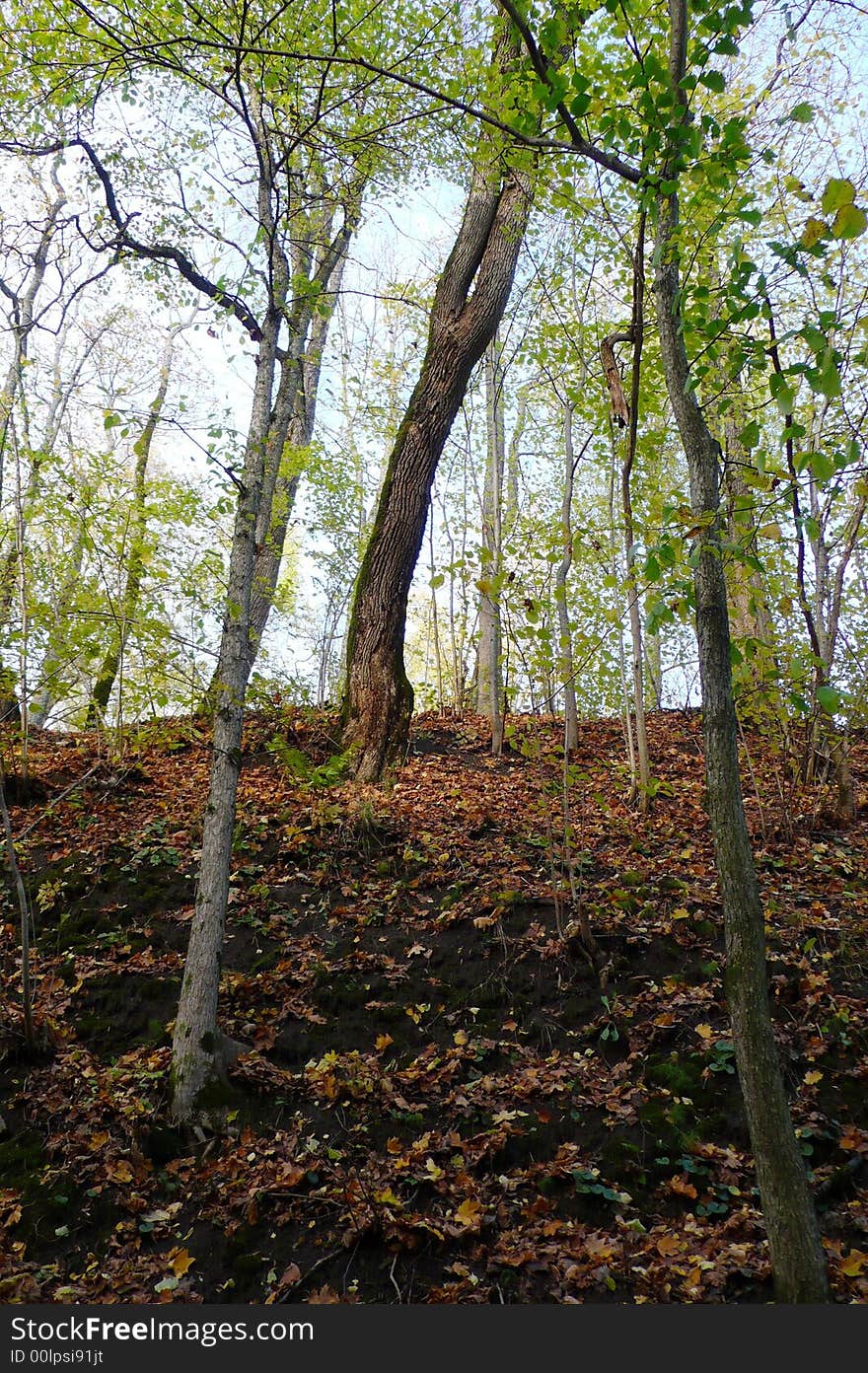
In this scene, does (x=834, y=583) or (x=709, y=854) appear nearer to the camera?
(x=834, y=583)

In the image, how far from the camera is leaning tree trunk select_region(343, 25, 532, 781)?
6797 mm

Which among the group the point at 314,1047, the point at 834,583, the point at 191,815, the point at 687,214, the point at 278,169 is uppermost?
the point at 278,169

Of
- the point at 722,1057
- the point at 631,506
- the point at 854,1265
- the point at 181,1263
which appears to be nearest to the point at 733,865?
the point at 854,1265

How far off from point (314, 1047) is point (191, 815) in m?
2.78

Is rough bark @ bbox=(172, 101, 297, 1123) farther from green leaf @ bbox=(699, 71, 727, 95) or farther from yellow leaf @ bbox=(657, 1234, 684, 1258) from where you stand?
green leaf @ bbox=(699, 71, 727, 95)

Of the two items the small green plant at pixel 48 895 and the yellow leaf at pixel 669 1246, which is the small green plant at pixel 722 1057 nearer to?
the yellow leaf at pixel 669 1246

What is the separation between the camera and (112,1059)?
4.04 metres

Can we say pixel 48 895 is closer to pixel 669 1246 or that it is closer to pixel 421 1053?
pixel 421 1053

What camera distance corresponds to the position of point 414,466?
7.15 m

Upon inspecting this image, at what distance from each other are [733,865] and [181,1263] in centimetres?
271

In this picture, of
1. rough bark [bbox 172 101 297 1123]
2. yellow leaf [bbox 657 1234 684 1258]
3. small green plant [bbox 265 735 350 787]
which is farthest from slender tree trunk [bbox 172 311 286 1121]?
yellow leaf [bbox 657 1234 684 1258]

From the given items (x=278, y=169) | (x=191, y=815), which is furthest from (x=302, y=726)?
(x=278, y=169)

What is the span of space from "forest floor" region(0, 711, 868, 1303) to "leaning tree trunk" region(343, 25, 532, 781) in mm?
648

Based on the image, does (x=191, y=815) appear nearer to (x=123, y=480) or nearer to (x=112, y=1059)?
(x=112, y=1059)
